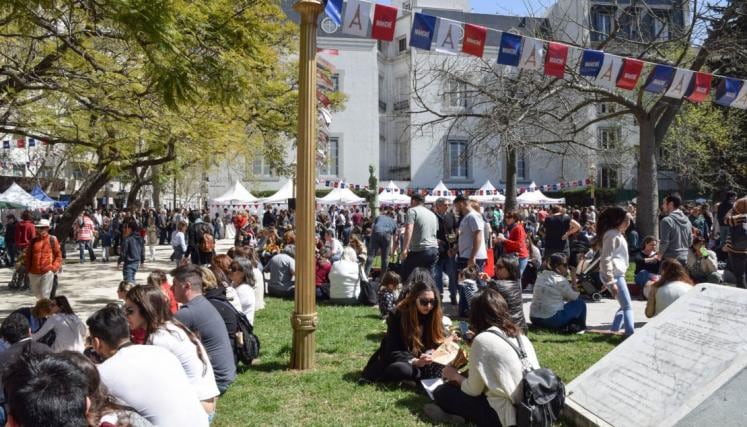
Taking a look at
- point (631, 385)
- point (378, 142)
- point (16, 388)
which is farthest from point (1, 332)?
point (378, 142)

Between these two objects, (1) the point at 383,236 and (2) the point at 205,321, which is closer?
(2) the point at 205,321

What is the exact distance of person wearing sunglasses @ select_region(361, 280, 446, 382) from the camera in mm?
5660

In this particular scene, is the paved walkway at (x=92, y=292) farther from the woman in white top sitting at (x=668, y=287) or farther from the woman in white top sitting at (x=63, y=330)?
the woman in white top sitting at (x=63, y=330)

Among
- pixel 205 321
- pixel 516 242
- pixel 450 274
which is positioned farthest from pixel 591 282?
pixel 205 321

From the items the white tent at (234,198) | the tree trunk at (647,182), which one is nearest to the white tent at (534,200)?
the white tent at (234,198)

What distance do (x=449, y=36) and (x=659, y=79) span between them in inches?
142

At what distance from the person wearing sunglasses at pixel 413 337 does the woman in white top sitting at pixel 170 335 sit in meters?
2.03

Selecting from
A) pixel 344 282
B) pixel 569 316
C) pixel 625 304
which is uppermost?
pixel 625 304

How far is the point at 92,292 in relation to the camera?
13.7 m

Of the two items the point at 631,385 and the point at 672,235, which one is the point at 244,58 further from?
the point at 672,235

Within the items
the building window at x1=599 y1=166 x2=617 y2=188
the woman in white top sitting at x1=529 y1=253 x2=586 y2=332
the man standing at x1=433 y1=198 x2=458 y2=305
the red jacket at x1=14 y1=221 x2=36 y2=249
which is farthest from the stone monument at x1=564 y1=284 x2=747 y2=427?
the building window at x1=599 y1=166 x2=617 y2=188

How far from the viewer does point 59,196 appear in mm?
44938

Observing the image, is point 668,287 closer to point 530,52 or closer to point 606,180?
point 530,52

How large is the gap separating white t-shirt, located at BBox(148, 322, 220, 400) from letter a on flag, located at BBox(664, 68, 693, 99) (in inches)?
345
